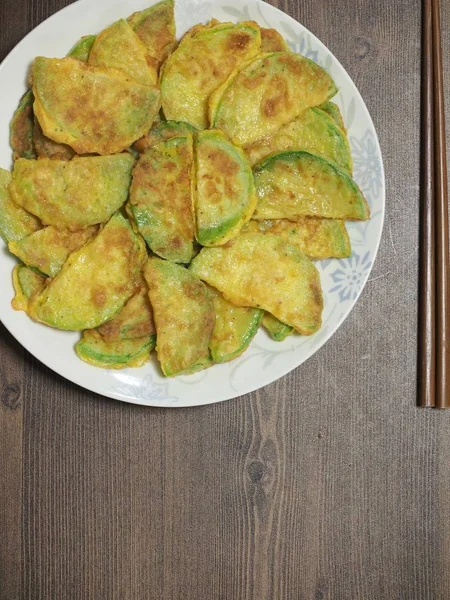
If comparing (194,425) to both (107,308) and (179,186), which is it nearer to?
(107,308)

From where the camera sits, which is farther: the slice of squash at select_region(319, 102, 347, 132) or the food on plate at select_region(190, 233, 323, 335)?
the slice of squash at select_region(319, 102, 347, 132)

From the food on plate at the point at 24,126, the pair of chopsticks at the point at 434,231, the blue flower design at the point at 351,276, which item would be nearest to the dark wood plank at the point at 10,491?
the food on plate at the point at 24,126

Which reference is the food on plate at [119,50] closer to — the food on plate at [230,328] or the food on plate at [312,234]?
the food on plate at [312,234]

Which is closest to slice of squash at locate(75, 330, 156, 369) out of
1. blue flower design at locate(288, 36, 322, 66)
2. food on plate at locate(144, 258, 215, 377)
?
food on plate at locate(144, 258, 215, 377)

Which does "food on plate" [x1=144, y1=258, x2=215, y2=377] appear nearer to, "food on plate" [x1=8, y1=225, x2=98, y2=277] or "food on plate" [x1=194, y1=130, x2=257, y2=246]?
"food on plate" [x1=194, y1=130, x2=257, y2=246]

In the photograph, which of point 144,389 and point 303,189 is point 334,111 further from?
point 144,389

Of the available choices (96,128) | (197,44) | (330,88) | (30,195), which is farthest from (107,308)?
(330,88)
